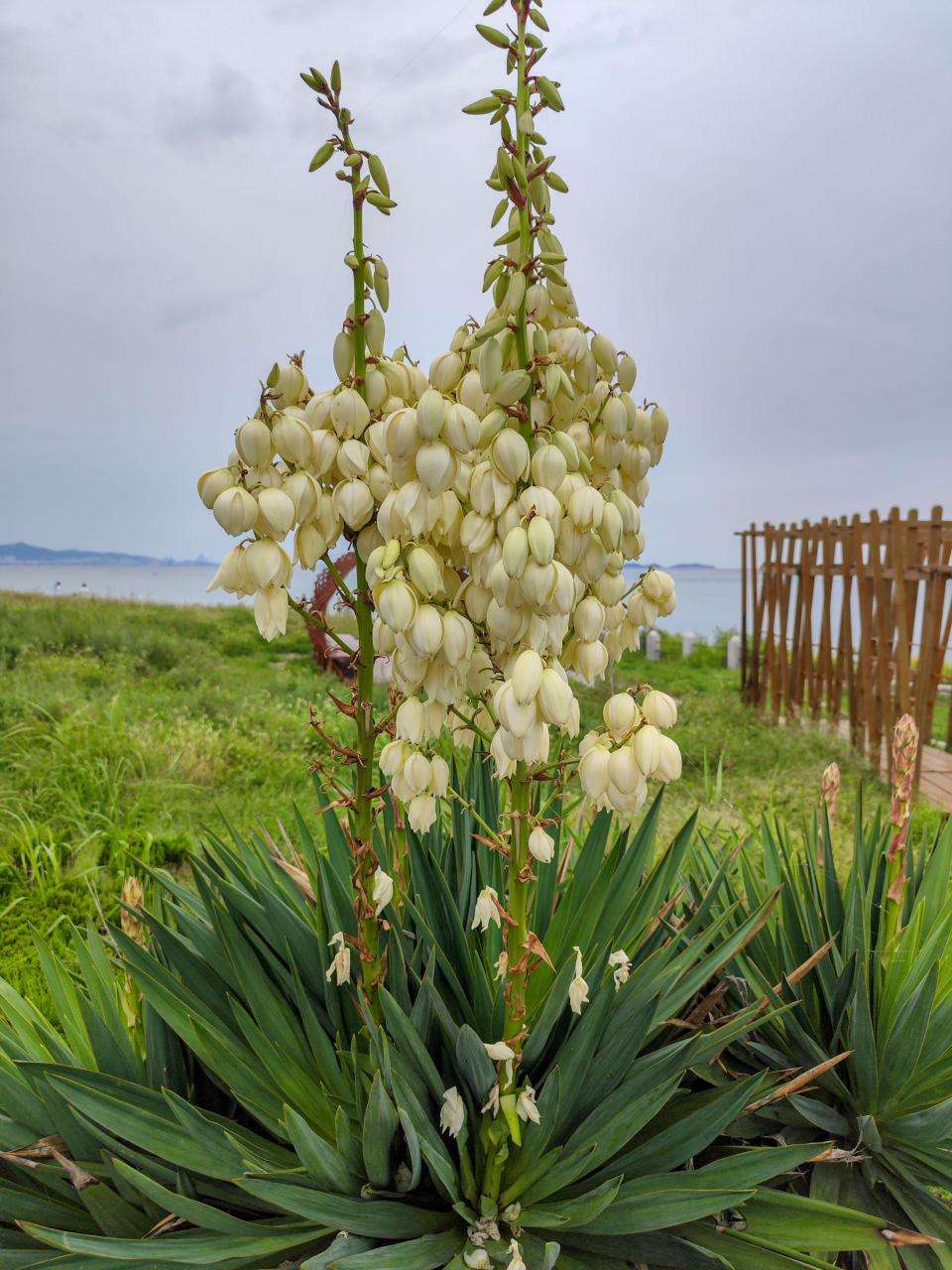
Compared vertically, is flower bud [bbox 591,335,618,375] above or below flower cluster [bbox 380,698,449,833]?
above

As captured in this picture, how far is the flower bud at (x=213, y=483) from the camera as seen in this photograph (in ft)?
3.96

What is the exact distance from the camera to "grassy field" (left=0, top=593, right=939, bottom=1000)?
3598 millimetres

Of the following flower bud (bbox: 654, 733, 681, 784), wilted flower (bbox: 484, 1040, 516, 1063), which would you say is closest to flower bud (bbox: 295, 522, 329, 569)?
flower bud (bbox: 654, 733, 681, 784)

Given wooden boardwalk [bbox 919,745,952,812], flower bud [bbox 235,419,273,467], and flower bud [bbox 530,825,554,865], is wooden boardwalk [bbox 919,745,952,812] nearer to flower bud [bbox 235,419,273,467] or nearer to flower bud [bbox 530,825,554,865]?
flower bud [bbox 530,825,554,865]

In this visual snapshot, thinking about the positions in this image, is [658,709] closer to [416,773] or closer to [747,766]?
[416,773]

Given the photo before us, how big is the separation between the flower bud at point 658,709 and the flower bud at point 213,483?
2.21ft

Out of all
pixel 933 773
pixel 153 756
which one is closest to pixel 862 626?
pixel 933 773

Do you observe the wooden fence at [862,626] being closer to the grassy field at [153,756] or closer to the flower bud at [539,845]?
the grassy field at [153,756]

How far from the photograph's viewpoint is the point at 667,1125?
4.93 ft

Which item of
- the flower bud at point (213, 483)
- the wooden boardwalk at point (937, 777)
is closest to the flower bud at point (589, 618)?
the flower bud at point (213, 483)

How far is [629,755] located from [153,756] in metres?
4.25

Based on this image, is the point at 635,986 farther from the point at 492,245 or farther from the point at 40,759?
the point at 40,759

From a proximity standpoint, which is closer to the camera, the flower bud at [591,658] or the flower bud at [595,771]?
the flower bud at [595,771]

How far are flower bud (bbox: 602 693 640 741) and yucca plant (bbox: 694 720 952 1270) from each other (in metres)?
0.64
